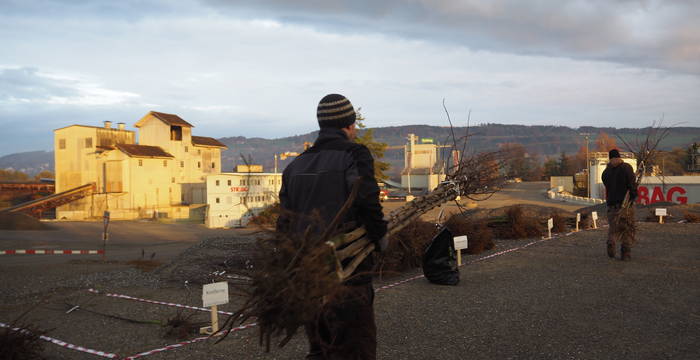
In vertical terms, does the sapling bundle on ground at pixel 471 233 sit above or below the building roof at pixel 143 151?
below

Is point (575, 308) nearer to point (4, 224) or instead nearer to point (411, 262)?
point (411, 262)

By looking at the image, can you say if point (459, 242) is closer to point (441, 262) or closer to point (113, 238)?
point (441, 262)

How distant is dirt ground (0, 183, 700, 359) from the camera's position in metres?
5.09

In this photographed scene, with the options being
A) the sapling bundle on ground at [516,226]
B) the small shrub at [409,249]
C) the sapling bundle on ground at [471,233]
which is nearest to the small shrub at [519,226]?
the sapling bundle on ground at [516,226]

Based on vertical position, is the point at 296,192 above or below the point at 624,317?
above

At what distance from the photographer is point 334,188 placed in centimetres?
298

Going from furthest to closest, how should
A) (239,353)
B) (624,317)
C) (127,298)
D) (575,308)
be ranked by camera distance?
(127,298), (575,308), (624,317), (239,353)

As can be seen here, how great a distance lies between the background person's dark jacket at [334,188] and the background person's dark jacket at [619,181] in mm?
8049

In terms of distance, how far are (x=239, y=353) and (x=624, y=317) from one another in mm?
4594

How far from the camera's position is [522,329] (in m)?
5.58

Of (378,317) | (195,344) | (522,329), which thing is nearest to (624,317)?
(522,329)

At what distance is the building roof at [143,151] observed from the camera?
5078cm

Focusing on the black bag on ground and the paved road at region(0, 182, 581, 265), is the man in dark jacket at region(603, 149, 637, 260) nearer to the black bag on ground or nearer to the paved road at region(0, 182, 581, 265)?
the black bag on ground

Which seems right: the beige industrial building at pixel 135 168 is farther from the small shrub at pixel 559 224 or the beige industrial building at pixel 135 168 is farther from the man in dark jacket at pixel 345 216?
the man in dark jacket at pixel 345 216
